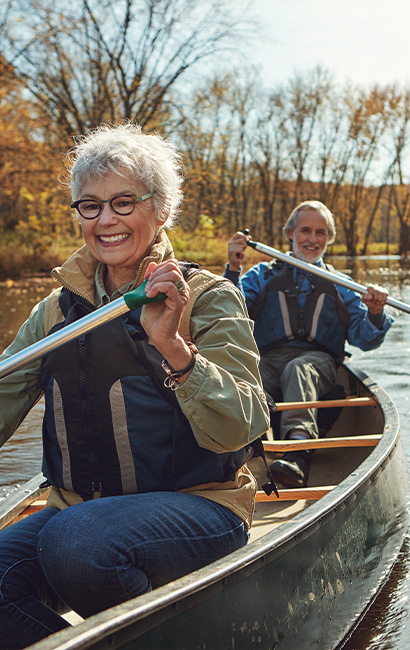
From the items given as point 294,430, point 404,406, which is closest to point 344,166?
point 404,406

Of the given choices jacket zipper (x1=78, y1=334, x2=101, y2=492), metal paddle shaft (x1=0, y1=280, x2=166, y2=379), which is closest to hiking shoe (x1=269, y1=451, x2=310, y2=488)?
jacket zipper (x1=78, y1=334, x2=101, y2=492)

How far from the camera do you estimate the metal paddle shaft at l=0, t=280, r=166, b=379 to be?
1528 mm

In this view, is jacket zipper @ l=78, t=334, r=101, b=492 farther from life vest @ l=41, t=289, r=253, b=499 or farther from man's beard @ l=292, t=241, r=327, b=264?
man's beard @ l=292, t=241, r=327, b=264

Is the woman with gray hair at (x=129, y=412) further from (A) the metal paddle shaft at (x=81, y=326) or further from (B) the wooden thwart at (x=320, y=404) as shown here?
(B) the wooden thwart at (x=320, y=404)

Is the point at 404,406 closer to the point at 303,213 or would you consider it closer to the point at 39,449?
the point at 303,213

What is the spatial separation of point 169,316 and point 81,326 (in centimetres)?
25

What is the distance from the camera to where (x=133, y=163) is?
5.80 ft

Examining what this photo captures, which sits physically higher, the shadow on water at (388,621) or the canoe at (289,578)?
the canoe at (289,578)

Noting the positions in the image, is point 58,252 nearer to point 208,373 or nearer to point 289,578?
point 289,578

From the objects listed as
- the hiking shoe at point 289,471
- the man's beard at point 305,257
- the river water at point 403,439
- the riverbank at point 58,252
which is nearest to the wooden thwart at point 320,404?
the hiking shoe at point 289,471

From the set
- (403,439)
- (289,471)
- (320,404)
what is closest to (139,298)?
(289,471)

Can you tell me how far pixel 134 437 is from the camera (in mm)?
1642

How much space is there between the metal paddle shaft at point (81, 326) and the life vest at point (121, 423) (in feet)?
0.22

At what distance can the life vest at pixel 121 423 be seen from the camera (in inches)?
64.9
